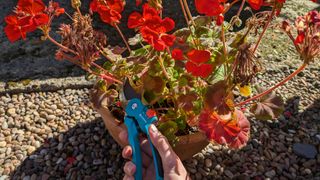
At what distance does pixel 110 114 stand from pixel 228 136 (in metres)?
0.54

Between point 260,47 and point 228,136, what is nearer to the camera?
point 228,136

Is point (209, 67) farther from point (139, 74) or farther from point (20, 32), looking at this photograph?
point (20, 32)

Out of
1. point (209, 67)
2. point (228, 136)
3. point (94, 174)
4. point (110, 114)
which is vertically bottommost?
point (94, 174)

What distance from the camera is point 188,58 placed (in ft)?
4.34

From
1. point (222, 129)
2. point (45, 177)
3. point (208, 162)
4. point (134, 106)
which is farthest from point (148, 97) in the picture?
point (45, 177)

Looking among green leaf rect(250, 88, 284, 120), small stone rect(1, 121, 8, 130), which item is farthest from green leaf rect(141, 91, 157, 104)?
small stone rect(1, 121, 8, 130)

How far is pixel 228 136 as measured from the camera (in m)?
1.33

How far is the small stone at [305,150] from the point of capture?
192 cm

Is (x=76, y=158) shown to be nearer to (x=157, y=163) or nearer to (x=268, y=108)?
(x=157, y=163)

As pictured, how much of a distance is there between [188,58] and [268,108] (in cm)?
36

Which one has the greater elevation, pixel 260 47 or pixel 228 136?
pixel 228 136

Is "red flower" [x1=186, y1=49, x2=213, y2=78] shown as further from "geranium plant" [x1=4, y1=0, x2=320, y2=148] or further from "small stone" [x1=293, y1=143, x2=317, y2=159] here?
"small stone" [x1=293, y1=143, x2=317, y2=159]

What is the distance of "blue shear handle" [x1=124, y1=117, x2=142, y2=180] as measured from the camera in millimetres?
1536

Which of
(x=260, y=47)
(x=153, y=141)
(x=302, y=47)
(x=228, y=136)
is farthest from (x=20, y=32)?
(x=260, y=47)
